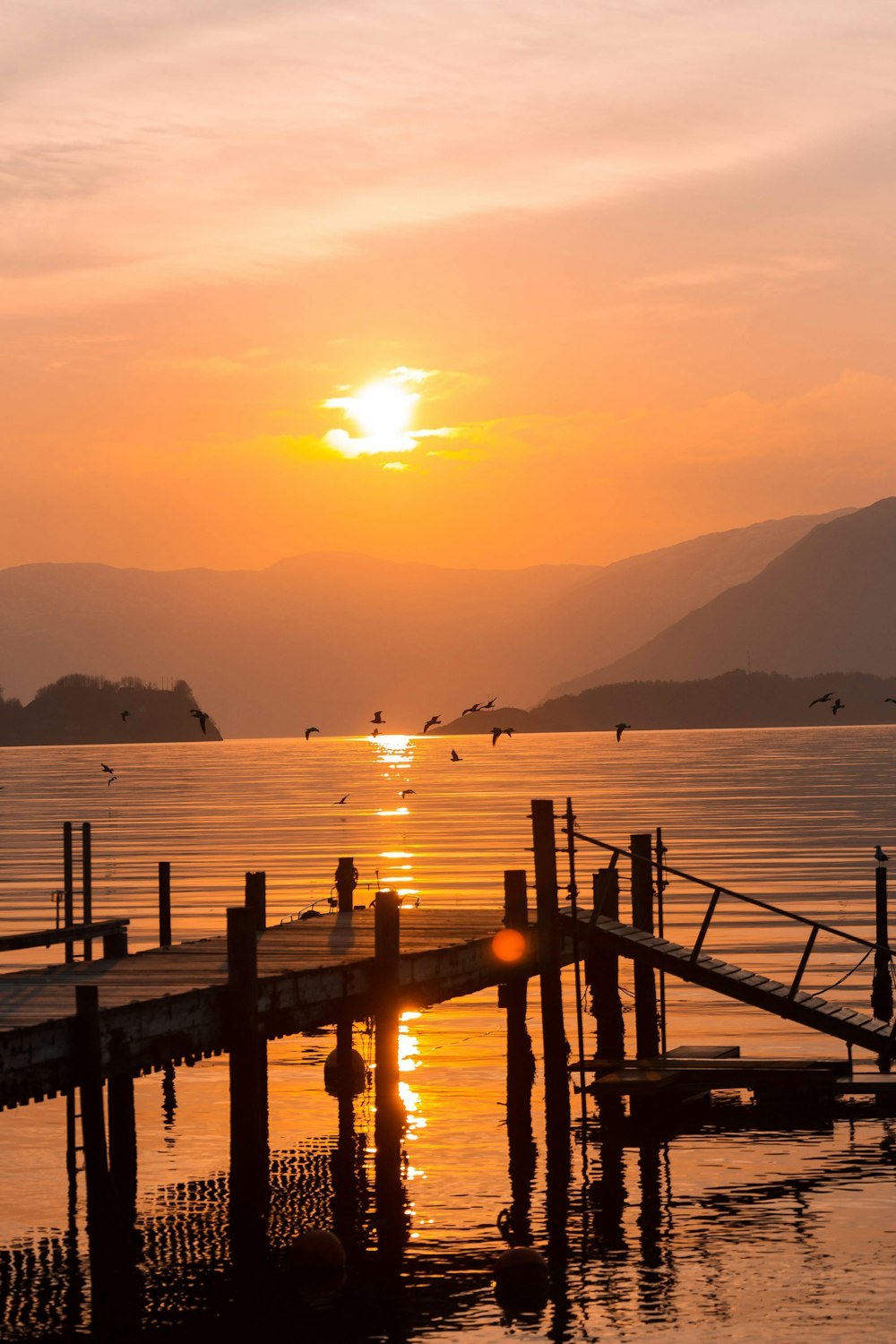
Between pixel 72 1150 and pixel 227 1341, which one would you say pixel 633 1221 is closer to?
pixel 227 1341

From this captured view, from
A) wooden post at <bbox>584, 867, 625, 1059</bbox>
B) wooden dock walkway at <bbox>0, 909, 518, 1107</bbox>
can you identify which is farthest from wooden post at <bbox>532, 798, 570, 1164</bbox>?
wooden post at <bbox>584, 867, 625, 1059</bbox>

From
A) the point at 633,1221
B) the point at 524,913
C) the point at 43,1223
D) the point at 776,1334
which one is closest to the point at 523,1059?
the point at 524,913

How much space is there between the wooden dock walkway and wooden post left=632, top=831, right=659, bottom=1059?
3.82m

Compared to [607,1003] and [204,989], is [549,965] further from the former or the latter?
[204,989]

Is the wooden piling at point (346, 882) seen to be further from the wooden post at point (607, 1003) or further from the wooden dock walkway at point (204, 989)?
the wooden post at point (607, 1003)

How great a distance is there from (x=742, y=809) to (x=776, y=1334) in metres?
117

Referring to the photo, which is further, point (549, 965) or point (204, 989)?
point (549, 965)

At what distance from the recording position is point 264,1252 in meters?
24.4

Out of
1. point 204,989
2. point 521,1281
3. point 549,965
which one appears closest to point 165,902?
point 549,965

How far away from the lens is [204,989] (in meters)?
23.7

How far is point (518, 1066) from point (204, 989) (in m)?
11.2

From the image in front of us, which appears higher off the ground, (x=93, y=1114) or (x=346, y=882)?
(x=346, y=882)

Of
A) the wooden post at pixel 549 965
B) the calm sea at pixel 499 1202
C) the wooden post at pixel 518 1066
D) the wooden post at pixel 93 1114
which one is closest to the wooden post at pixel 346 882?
the calm sea at pixel 499 1202

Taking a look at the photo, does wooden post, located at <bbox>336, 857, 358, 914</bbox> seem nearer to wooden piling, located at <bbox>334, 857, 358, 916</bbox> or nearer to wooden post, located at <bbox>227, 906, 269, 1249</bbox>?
wooden piling, located at <bbox>334, 857, 358, 916</bbox>
